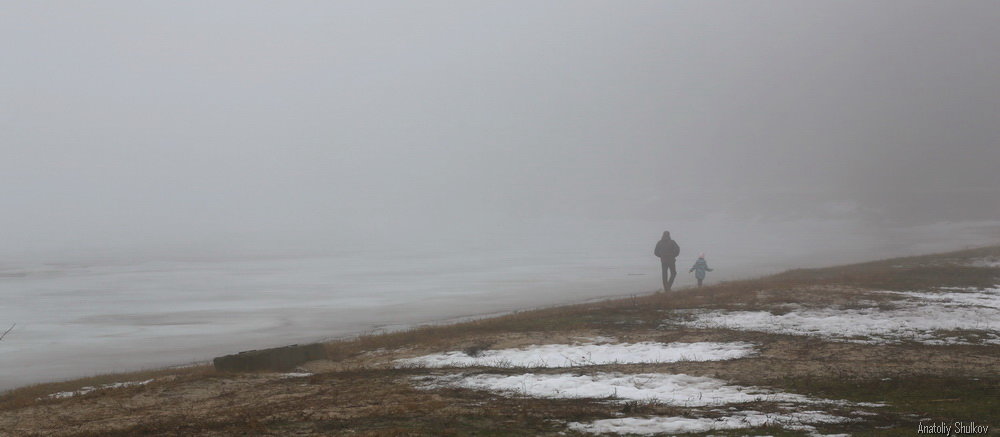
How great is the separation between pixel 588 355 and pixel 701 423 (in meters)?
6.73

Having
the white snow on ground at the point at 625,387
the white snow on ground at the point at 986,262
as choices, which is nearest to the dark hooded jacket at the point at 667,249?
the white snow on ground at the point at 986,262

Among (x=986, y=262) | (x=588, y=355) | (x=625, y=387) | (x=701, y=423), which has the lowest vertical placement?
(x=701, y=423)

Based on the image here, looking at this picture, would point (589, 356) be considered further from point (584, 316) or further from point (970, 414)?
point (970, 414)

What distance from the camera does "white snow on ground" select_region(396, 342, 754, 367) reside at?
1557 centimetres

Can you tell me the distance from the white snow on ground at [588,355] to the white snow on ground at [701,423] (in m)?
5.16

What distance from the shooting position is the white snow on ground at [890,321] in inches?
668

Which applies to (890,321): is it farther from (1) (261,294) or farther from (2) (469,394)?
(1) (261,294)

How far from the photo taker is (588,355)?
16.4 m

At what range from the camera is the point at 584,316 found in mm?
22156

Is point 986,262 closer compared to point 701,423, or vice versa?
point 701,423

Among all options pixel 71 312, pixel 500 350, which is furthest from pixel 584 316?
pixel 71 312

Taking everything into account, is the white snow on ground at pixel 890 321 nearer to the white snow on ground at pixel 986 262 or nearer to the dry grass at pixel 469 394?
the dry grass at pixel 469 394

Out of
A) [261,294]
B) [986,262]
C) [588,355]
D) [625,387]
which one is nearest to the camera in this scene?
[625,387]

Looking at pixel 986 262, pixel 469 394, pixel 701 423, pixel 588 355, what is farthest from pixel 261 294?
pixel 701 423
